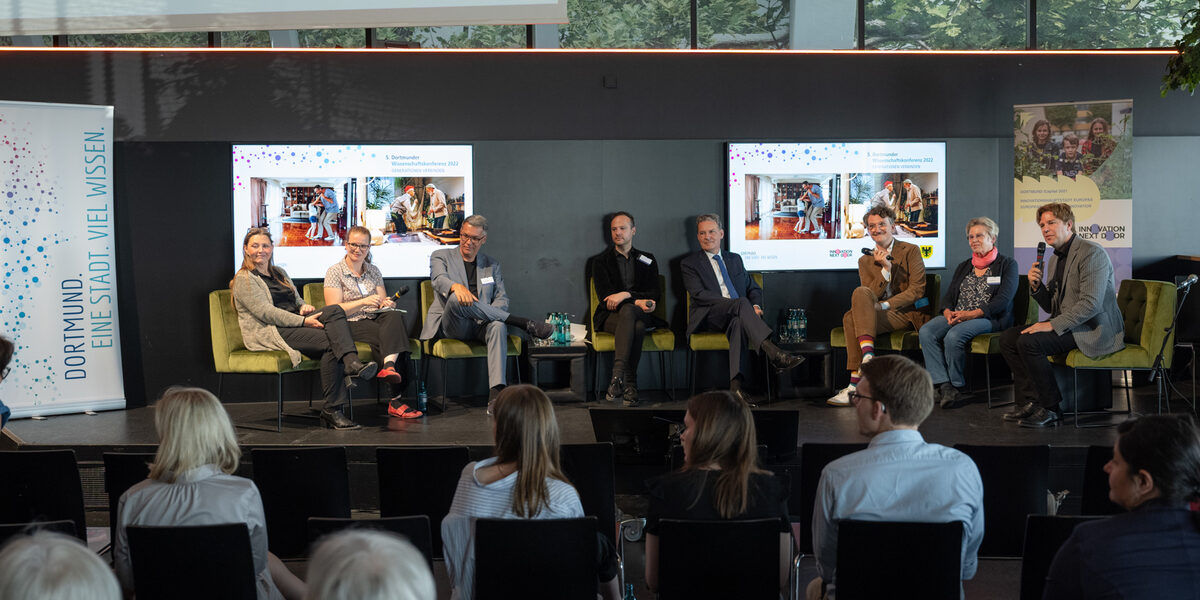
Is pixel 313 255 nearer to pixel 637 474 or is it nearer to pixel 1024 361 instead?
pixel 637 474

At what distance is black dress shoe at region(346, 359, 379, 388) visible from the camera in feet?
20.1

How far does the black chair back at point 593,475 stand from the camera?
3621 mm

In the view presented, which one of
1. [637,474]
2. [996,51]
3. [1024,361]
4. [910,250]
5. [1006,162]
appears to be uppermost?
[996,51]

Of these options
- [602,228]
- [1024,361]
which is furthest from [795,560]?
[602,228]

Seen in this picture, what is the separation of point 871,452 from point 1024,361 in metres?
3.76

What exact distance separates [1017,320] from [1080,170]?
1.09 m

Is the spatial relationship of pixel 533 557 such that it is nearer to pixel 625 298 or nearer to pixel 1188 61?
pixel 625 298

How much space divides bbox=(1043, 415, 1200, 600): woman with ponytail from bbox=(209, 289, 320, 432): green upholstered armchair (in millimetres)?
4919

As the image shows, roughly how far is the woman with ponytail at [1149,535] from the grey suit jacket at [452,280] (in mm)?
5094

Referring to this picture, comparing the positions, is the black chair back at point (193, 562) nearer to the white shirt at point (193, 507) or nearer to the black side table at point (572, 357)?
the white shirt at point (193, 507)

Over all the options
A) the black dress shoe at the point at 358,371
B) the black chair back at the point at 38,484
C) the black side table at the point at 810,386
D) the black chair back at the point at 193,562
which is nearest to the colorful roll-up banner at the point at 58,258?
the black dress shoe at the point at 358,371

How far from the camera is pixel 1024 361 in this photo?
6043mm

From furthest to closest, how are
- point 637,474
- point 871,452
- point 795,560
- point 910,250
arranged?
1. point 910,250
2. point 637,474
3. point 795,560
4. point 871,452

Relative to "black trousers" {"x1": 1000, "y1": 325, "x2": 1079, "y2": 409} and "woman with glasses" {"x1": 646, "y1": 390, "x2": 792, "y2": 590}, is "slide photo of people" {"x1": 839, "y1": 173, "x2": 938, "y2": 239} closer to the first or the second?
"black trousers" {"x1": 1000, "y1": 325, "x2": 1079, "y2": 409}
